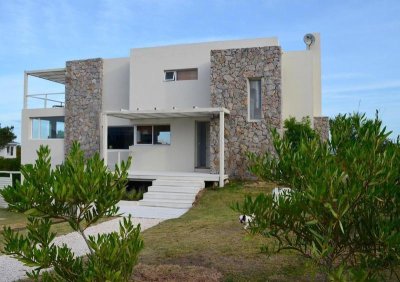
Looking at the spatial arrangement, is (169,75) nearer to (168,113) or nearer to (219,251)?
(168,113)

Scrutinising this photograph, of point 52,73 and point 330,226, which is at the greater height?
point 52,73

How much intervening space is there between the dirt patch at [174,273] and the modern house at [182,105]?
9.59 meters

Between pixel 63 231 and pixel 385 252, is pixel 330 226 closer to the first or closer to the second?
pixel 385 252

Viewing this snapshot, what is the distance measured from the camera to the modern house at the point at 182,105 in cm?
1638

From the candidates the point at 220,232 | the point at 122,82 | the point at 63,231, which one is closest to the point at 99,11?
the point at 63,231

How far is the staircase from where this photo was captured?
44.9 feet

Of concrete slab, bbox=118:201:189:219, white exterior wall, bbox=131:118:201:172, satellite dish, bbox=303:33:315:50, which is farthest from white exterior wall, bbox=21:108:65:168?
satellite dish, bbox=303:33:315:50

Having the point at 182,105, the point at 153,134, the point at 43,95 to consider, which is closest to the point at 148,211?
the point at 153,134

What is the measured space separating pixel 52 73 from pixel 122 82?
418 centimetres

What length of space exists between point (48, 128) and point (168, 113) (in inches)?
333

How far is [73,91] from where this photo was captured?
66.9 feet

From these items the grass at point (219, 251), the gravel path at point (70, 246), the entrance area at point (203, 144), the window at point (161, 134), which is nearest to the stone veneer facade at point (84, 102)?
the window at point (161, 134)

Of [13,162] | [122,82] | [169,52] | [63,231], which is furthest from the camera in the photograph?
[13,162]

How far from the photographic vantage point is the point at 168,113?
54.1ft
